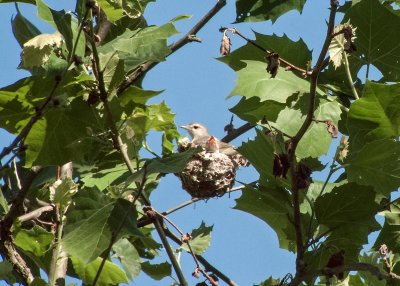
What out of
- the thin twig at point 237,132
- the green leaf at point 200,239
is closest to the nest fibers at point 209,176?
the thin twig at point 237,132

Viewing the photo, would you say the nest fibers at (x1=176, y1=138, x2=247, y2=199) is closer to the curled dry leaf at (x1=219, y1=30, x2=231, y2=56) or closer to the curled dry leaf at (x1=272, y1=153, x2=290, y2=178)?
the curled dry leaf at (x1=219, y1=30, x2=231, y2=56)

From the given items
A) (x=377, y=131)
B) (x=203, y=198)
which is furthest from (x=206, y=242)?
(x=377, y=131)

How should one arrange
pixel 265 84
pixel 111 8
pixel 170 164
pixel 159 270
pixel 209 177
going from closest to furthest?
pixel 170 164
pixel 111 8
pixel 265 84
pixel 159 270
pixel 209 177

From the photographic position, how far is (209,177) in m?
6.02

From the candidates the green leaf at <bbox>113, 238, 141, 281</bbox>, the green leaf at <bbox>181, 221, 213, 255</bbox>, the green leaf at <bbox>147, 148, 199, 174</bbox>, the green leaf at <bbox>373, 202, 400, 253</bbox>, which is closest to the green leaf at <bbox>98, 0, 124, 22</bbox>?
the green leaf at <bbox>147, 148, 199, 174</bbox>

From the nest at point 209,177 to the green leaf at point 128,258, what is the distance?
3.73 feet

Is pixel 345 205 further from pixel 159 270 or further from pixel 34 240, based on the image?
pixel 34 240

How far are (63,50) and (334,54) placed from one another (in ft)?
4.80

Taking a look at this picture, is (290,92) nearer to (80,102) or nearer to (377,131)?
(377,131)

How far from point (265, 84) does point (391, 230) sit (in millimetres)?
1163

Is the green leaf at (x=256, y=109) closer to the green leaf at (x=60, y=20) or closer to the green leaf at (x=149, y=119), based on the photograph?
the green leaf at (x=149, y=119)

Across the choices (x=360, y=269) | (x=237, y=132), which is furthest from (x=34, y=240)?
(x=237, y=132)

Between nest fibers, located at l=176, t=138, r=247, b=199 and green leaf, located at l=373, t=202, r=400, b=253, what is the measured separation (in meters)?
1.38

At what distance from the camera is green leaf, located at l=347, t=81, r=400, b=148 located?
4277mm
